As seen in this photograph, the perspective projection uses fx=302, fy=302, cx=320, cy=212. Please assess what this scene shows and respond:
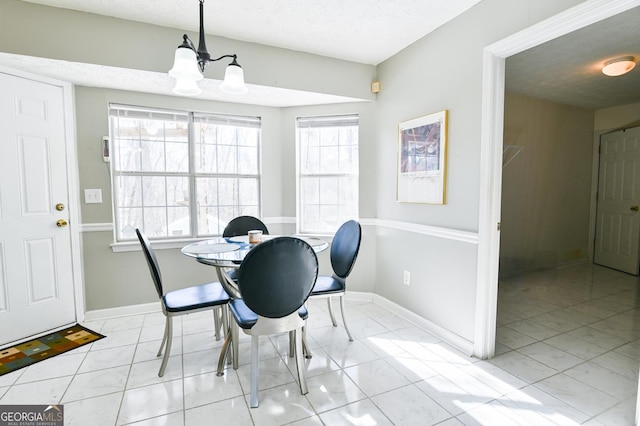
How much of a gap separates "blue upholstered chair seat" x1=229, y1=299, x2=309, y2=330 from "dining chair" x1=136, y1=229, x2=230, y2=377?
18 cm

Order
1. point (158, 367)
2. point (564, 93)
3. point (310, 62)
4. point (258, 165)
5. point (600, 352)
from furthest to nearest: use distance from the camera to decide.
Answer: point (564, 93) < point (258, 165) < point (310, 62) < point (600, 352) < point (158, 367)

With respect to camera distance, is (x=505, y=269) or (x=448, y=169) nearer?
(x=448, y=169)

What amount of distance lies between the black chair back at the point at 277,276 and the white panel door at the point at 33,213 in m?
2.21

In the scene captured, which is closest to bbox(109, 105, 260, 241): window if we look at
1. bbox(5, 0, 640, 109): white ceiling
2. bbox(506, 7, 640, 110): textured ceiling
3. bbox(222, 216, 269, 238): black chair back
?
bbox(5, 0, 640, 109): white ceiling

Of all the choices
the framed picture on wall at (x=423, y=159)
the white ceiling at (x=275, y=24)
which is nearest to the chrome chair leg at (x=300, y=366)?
the framed picture on wall at (x=423, y=159)

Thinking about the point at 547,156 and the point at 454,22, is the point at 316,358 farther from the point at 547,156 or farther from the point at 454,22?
the point at 547,156

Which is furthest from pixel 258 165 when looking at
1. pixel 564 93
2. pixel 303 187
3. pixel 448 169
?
pixel 564 93

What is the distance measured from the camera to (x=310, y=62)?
298 centimetres

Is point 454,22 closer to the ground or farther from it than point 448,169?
farther from it

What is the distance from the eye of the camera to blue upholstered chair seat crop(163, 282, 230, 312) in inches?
78.2

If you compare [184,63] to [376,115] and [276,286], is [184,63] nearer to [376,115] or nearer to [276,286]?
[276,286]

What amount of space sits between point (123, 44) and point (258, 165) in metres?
1.62

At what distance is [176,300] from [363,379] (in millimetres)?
1363

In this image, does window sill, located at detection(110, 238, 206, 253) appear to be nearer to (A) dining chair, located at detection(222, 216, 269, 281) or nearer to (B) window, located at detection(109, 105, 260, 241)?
(B) window, located at detection(109, 105, 260, 241)
